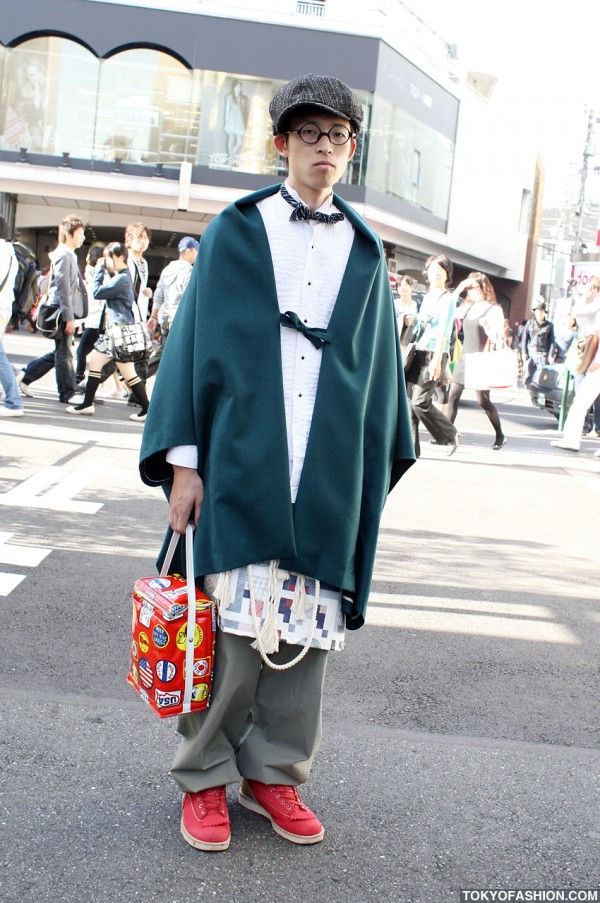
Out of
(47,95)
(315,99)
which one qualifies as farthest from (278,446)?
(47,95)

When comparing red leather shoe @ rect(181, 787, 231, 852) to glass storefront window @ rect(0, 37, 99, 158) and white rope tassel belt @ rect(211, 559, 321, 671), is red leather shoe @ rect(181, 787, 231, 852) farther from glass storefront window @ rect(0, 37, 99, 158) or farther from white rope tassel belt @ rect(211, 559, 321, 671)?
glass storefront window @ rect(0, 37, 99, 158)

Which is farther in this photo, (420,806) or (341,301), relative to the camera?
(420,806)

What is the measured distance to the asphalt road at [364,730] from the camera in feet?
8.58

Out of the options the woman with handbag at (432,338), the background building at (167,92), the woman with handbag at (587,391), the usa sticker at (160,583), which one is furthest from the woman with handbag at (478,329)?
the background building at (167,92)

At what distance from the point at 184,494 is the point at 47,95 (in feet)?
99.3

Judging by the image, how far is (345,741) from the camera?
3.46 meters

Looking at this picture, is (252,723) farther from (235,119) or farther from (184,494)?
(235,119)

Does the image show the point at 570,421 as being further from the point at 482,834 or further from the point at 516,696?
the point at 482,834

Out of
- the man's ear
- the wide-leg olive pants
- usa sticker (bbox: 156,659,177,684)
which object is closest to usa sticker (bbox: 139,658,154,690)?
usa sticker (bbox: 156,659,177,684)

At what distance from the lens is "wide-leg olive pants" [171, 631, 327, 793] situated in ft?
8.89

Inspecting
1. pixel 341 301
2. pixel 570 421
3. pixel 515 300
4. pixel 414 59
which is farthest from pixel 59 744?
pixel 515 300

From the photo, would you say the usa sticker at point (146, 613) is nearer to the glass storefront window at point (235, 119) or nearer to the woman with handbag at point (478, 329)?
the woman with handbag at point (478, 329)

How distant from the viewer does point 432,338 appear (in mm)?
9266

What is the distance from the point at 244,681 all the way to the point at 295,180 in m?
1.32
